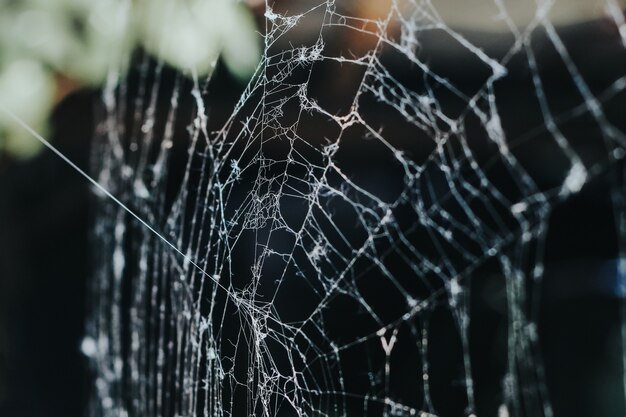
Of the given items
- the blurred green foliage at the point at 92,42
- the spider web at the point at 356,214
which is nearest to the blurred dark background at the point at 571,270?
the spider web at the point at 356,214

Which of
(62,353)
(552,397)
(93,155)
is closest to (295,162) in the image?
(552,397)

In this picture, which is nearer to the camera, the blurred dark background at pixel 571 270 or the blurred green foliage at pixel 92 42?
the blurred dark background at pixel 571 270

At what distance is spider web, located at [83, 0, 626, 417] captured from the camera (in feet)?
1.16

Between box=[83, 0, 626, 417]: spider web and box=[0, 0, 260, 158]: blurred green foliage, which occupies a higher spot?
box=[0, 0, 260, 158]: blurred green foliage

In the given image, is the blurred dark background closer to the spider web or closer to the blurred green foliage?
the spider web

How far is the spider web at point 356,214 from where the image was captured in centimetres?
35

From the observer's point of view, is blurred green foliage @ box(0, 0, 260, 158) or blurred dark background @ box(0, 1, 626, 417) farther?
blurred green foliage @ box(0, 0, 260, 158)

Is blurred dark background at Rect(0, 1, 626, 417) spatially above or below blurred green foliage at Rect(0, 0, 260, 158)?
below

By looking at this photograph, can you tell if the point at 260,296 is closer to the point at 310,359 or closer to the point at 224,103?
the point at 310,359

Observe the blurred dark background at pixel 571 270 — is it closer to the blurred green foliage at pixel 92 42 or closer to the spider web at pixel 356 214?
the spider web at pixel 356 214

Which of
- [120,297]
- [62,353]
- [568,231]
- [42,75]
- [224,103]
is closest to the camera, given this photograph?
[568,231]

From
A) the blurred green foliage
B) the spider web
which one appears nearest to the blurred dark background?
the spider web

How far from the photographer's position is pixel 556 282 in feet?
1.09

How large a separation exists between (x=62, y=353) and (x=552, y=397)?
0.92m
